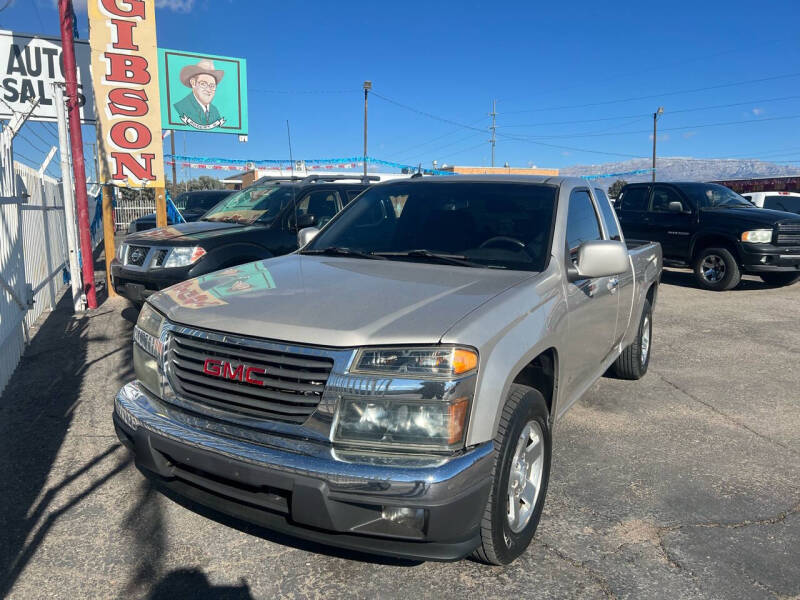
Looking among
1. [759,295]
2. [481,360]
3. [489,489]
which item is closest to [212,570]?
[489,489]

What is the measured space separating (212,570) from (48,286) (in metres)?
7.09

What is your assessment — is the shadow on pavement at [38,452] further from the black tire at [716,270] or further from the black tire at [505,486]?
the black tire at [716,270]

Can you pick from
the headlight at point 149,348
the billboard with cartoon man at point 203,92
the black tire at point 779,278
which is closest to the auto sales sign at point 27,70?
the billboard with cartoon man at point 203,92

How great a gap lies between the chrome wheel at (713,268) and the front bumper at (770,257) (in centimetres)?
49

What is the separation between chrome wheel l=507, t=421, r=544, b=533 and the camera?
102 inches

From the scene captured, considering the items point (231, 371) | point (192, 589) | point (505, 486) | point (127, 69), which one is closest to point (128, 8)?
point (127, 69)

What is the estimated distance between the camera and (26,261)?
6922 millimetres

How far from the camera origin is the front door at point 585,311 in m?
3.25

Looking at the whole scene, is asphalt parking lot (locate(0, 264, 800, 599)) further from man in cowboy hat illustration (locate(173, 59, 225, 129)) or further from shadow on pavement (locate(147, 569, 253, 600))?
man in cowboy hat illustration (locate(173, 59, 225, 129))

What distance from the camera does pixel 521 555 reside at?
274cm

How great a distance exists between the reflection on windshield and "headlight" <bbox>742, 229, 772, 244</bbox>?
9.68 m

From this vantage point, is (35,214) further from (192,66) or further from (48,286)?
(192,66)

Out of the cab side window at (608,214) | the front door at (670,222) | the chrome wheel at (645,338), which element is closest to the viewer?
the cab side window at (608,214)

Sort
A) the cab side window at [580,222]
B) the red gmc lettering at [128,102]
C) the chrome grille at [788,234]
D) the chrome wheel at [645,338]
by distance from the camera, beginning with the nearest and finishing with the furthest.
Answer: the cab side window at [580,222], the chrome wheel at [645,338], the red gmc lettering at [128,102], the chrome grille at [788,234]
